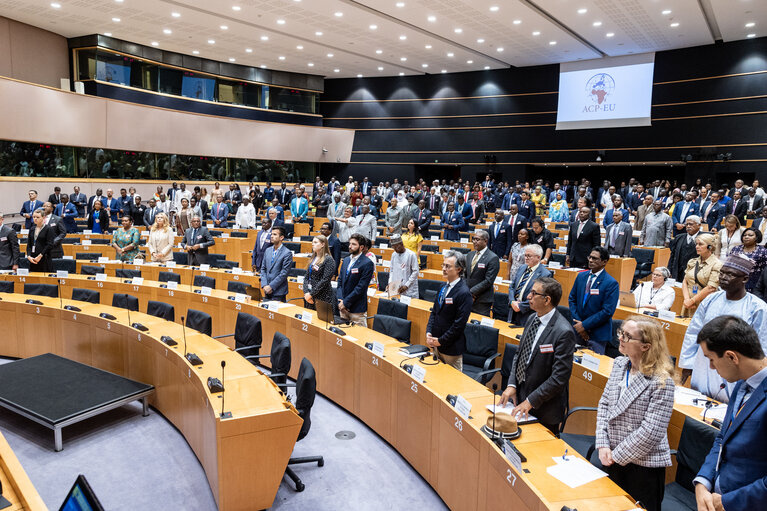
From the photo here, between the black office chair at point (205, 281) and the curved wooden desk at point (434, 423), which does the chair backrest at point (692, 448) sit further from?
Answer: the black office chair at point (205, 281)

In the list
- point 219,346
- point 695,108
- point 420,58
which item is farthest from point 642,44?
point 219,346

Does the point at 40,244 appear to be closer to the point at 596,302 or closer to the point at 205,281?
the point at 205,281

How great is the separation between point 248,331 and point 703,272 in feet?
14.5

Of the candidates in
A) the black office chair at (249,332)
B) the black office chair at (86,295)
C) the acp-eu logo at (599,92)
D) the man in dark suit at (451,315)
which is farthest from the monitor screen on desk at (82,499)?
the acp-eu logo at (599,92)

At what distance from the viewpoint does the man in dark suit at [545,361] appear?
3104mm

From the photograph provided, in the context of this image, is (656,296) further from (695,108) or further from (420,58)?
(420,58)

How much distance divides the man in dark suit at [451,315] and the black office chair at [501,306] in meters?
1.81

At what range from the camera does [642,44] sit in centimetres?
1578

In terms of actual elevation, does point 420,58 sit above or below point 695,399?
above

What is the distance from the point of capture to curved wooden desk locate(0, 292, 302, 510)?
11.1ft

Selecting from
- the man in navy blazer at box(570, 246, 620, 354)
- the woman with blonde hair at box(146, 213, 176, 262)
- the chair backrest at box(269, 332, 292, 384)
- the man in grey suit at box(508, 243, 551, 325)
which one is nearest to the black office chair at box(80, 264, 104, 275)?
the woman with blonde hair at box(146, 213, 176, 262)

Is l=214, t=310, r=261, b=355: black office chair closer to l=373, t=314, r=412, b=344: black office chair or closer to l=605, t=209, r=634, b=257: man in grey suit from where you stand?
l=373, t=314, r=412, b=344: black office chair

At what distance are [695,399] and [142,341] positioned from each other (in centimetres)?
471

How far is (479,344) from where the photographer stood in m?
4.87
